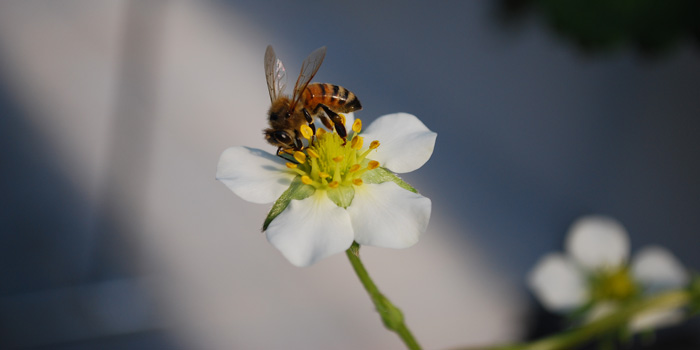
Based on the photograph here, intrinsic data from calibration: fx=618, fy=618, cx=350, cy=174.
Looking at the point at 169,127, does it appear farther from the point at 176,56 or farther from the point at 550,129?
the point at 550,129

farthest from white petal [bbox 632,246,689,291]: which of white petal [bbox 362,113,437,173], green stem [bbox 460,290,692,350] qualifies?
white petal [bbox 362,113,437,173]

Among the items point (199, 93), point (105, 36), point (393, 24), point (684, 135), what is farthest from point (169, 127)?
point (684, 135)

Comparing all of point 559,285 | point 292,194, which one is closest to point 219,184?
point 559,285

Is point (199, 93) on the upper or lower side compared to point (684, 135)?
upper

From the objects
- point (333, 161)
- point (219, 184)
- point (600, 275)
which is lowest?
point (600, 275)

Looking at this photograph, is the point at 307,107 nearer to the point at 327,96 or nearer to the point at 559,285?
the point at 327,96

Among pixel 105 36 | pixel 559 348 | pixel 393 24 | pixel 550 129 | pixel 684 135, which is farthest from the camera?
pixel 684 135
